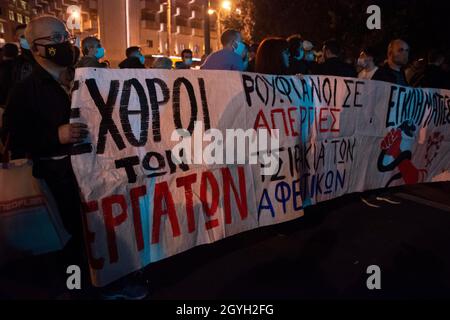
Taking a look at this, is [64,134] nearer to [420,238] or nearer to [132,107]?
[132,107]

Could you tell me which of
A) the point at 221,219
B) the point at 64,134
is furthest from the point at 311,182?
the point at 64,134

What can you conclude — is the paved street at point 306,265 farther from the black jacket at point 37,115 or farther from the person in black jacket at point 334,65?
the person in black jacket at point 334,65

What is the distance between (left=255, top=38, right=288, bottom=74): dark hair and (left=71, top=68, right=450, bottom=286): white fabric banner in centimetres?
41

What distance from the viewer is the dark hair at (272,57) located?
15.6ft

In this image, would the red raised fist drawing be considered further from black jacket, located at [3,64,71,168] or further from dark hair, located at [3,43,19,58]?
dark hair, located at [3,43,19,58]

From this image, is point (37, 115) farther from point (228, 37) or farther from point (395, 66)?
point (395, 66)

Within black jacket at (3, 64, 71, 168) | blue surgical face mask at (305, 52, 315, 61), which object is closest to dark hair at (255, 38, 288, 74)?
black jacket at (3, 64, 71, 168)

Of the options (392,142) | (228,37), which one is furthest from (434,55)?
(228,37)

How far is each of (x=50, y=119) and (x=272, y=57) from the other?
269 cm

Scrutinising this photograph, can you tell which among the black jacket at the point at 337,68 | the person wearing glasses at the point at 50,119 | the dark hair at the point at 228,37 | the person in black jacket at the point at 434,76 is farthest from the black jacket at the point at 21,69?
the person in black jacket at the point at 434,76

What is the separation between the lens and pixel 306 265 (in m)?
3.73

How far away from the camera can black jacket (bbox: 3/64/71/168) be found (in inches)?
108

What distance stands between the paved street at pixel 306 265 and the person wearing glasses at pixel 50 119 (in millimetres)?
730

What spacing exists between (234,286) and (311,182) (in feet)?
5.21
